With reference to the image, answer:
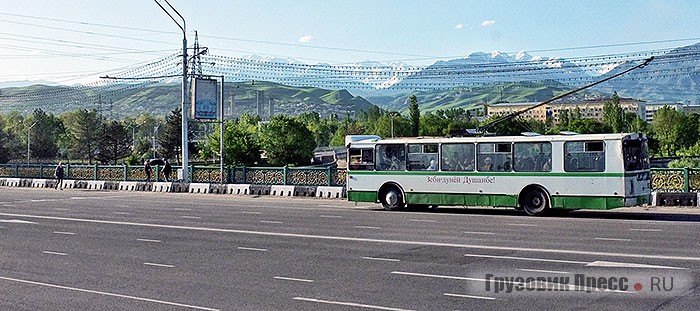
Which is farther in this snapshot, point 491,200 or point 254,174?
point 254,174

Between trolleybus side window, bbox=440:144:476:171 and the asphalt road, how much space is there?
172 centimetres

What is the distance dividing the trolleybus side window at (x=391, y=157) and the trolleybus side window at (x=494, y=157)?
283cm

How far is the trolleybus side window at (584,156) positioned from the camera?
902 inches

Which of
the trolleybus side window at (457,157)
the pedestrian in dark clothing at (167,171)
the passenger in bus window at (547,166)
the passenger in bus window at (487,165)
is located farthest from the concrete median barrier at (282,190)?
the passenger in bus window at (547,166)

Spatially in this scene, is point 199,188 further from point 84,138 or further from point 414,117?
point 414,117

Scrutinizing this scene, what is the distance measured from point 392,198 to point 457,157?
2798 mm

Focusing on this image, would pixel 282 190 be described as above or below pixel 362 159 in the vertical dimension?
below

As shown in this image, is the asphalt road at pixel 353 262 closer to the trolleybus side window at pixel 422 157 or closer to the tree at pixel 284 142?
the trolleybus side window at pixel 422 157

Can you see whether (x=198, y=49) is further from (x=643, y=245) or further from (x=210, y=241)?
(x=643, y=245)

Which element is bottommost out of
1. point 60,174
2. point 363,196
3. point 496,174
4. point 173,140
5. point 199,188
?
point 363,196

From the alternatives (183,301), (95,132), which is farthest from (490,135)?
(95,132)

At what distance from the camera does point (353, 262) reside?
14.0 meters

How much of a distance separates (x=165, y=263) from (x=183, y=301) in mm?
3839

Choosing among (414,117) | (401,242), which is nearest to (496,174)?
(401,242)
